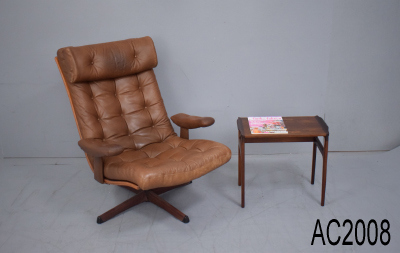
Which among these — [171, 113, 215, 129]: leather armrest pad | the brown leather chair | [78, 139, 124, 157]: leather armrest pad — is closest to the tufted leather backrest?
the brown leather chair

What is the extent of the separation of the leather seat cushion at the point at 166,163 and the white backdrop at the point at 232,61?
2.09ft

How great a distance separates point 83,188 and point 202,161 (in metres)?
1.02

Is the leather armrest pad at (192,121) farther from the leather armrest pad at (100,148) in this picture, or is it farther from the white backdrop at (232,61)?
the leather armrest pad at (100,148)

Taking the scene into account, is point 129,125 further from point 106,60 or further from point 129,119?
point 106,60

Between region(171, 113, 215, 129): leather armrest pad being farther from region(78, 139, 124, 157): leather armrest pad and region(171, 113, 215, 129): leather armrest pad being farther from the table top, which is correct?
region(78, 139, 124, 157): leather armrest pad

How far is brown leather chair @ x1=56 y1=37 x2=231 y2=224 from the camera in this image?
2102 millimetres

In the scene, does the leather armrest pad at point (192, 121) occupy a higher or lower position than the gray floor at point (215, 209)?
higher

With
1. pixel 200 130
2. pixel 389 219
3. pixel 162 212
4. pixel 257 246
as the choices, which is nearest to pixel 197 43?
pixel 200 130

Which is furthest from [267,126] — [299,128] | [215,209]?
[215,209]

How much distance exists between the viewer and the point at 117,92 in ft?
8.42

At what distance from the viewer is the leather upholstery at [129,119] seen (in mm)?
2105

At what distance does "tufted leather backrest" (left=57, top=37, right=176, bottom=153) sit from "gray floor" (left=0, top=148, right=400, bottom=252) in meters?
0.45

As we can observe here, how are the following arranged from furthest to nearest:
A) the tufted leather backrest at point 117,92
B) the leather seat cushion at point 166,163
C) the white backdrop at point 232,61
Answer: the white backdrop at point 232,61 → the tufted leather backrest at point 117,92 → the leather seat cushion at point 166,163

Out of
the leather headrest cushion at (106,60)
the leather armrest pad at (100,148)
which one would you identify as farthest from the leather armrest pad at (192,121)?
the leather armrest pad at (100,148)
